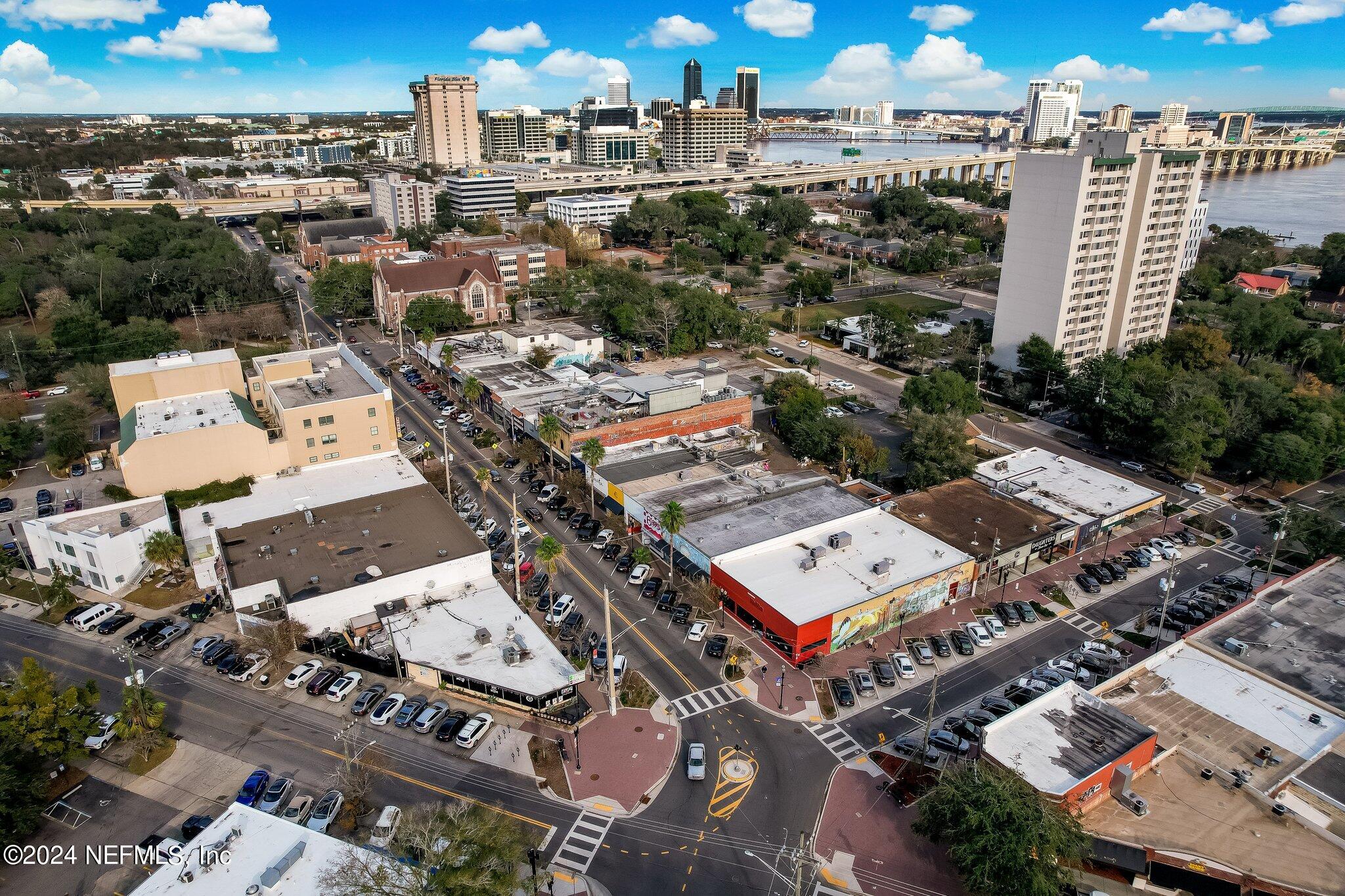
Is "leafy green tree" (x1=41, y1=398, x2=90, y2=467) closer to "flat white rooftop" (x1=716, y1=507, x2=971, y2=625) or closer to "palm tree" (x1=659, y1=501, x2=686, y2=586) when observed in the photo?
"palm tree" (x1=659, y1=501, x2=686, y2=586)

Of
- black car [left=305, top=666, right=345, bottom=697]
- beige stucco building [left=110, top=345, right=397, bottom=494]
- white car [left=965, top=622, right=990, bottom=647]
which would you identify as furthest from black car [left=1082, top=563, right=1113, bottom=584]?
beige stucco building [left=110, top=345, right=397, bottom=494]

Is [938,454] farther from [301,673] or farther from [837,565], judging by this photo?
[301,673]

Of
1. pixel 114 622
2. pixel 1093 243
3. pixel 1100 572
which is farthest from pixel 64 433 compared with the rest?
pixel 1093 243

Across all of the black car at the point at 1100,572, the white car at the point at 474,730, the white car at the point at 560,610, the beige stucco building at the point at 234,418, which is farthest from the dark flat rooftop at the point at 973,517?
the beige stucco building at the point at 234,418

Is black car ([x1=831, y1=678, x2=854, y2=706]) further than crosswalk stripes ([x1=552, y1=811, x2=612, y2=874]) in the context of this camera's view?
Yes

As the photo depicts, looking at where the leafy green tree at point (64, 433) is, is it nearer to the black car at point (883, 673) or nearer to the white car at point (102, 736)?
the white car at point (102, 736)
